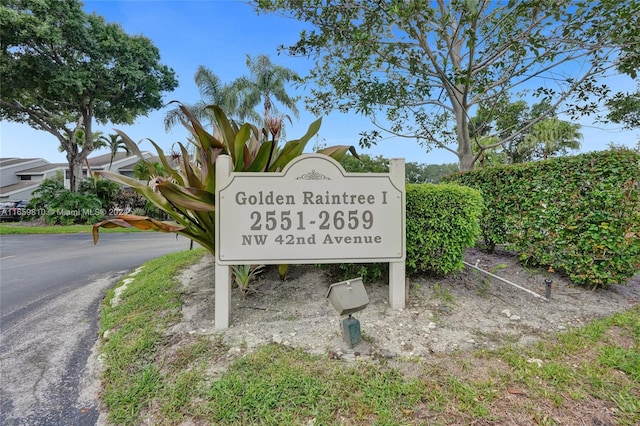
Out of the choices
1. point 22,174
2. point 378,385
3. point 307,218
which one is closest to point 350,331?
point 378,385

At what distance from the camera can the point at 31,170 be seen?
34531 mm

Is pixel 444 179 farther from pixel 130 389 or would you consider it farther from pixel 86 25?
pixel 86 25

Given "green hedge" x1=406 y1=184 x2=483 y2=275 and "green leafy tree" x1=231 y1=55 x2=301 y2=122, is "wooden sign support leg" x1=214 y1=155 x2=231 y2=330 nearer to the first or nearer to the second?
"green hedge" x1=406 y1=184 x2=483 y2=275

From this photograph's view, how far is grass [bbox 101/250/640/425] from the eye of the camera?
1586mm

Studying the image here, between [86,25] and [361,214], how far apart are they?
755 inches

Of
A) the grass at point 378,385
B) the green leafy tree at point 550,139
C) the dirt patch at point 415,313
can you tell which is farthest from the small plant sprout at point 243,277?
the green leafy tree at point 550,139

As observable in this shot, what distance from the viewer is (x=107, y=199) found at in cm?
1853

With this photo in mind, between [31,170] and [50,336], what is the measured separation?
44.1 metres

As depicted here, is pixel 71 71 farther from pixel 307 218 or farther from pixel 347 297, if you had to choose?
pixel 347 297

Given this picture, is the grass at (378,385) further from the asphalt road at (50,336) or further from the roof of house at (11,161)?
the roof of house at (11,161)

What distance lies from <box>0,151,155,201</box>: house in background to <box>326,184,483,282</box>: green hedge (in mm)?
31711

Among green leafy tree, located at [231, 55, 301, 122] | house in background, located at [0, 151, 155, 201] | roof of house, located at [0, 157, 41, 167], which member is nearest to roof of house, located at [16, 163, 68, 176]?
house in background, located at [0, 151, 155, 201]

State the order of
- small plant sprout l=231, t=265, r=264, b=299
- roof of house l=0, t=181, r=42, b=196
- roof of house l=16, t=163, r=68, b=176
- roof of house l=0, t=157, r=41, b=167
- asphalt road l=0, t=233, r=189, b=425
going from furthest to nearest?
roof of house l=0, t=157, r=41, b=167, roof of house l=16, t=163, r=68, b=176, roof of house l=0, t=181, r=42, b=196, small plant sprout l=231, t=265, r=264, b=299, asphalt road l=0, t=233, r=189, b=425

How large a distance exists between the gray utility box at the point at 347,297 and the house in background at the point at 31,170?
32062 mm
